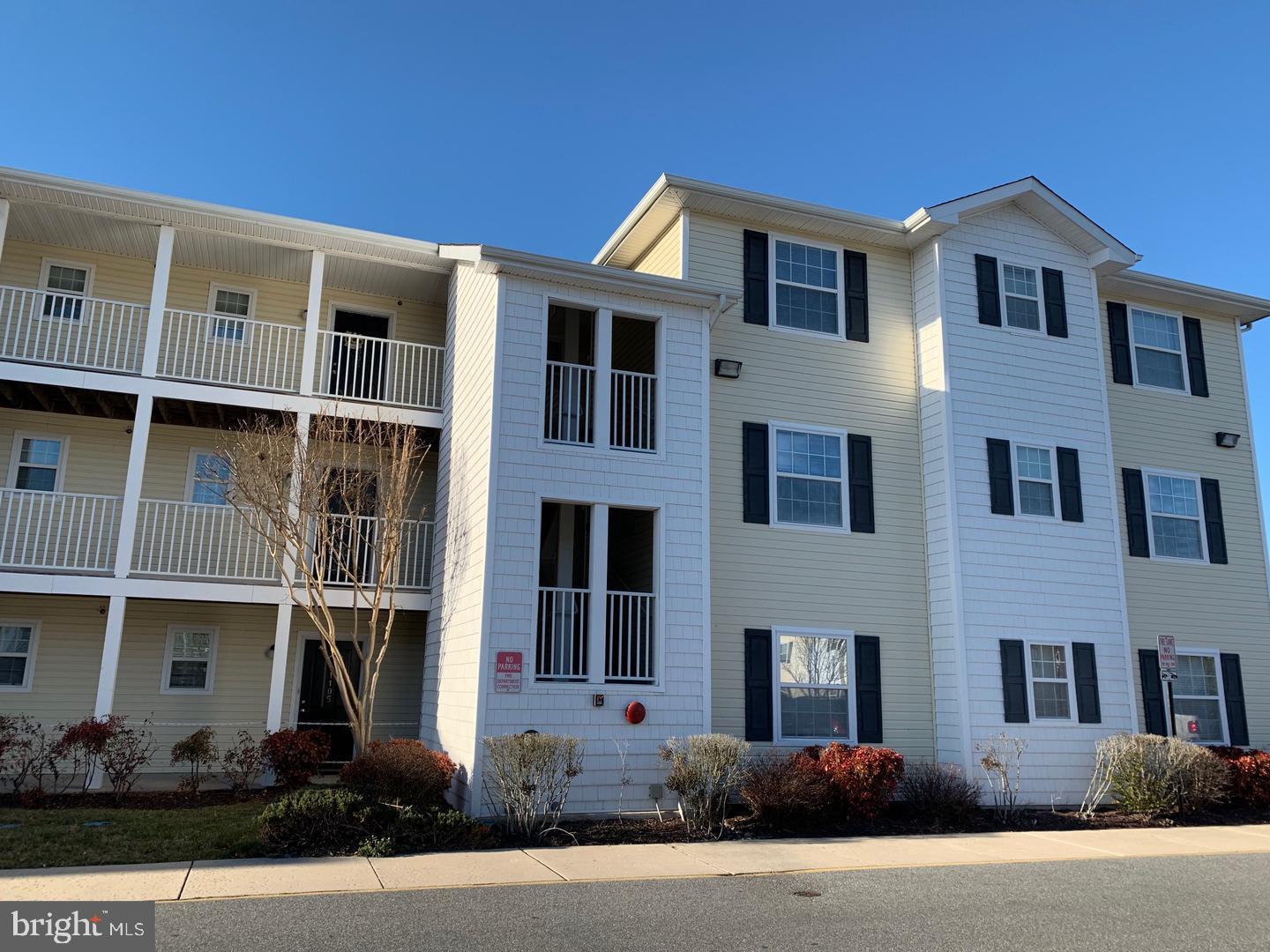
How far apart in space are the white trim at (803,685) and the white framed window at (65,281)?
40.5 ft

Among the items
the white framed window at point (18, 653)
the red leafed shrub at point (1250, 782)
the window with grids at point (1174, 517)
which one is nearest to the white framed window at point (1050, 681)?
the red leafed shrub at point (1250, 782)

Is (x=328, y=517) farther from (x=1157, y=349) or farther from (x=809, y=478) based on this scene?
(x=1157, y=349)

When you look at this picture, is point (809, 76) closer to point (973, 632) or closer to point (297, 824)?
point (973, 632)

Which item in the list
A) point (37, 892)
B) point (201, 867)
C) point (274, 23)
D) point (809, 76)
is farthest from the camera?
point (809, 76)

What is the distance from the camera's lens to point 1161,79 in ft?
55.2

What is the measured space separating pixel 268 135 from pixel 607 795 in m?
14.9

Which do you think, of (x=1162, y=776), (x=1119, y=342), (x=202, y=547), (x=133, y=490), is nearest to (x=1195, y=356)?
(x=1119, y=342)

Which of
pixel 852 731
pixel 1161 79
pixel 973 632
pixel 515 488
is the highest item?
pixel 1161 79

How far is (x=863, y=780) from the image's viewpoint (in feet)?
38.2

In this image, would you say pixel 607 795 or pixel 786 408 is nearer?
pixel 607 795

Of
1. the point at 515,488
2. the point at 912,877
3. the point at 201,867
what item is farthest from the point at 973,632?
the point at 201,867

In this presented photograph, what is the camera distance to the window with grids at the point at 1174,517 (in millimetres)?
16906

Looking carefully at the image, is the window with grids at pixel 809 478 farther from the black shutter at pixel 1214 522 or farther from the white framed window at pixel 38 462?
the white framed window at pixel 38 462

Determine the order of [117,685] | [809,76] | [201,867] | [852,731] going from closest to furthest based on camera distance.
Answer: [201,867], [852,731], [117,685], [809,76]
